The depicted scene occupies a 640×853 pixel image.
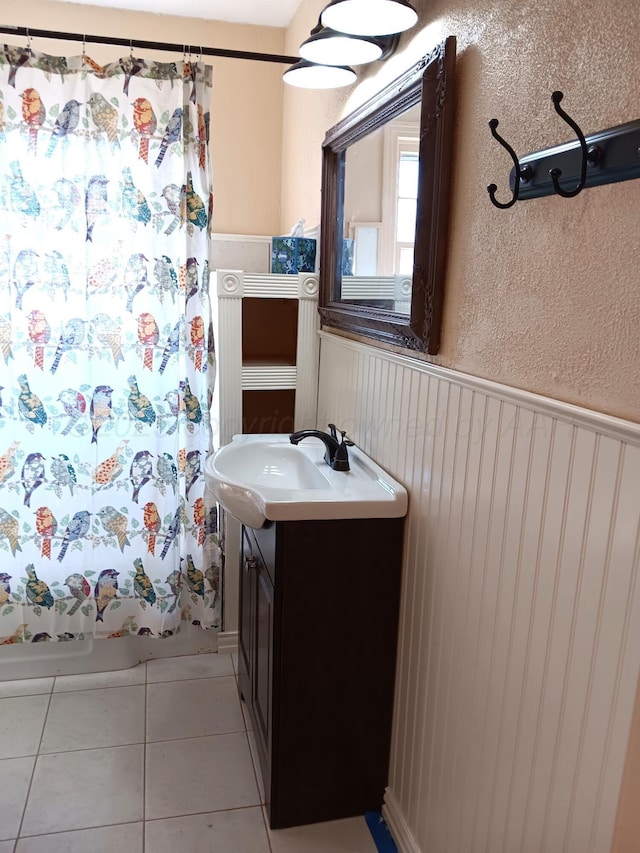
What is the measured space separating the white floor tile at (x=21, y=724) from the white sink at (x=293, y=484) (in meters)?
1.05

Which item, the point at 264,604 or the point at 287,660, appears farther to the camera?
the point at 264,604

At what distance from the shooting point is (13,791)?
196 centimetres

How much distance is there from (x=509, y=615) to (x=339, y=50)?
1.45 metres

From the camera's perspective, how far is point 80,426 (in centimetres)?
232

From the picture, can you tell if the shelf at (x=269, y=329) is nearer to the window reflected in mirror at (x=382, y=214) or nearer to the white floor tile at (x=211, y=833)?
the window reflected in mirror at (x=382, y=214)

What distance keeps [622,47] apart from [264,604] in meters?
1.51

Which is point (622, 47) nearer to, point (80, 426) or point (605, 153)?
point (605, 153)

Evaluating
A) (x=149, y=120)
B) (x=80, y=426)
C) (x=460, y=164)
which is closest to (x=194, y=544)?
(x=80, y=426)

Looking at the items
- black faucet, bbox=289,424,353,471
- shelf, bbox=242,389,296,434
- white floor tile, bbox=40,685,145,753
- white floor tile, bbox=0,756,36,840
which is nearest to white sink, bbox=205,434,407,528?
black faucet, bbox=289,424,353,471

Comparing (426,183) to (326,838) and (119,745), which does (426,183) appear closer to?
(326,838)

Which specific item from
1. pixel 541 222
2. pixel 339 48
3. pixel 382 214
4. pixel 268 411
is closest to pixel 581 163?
pixel 541 222

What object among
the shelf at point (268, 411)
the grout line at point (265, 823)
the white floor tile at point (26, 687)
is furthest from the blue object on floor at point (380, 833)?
the shelf at point (268, 411)

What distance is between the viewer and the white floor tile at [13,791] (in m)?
1.85

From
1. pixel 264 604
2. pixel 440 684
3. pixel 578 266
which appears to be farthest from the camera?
pixel 264 604
